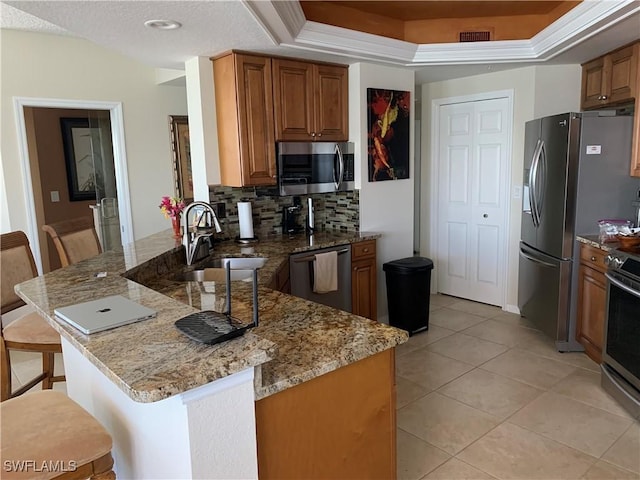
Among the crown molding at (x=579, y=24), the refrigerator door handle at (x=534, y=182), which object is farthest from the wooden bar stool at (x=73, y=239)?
the crown molding at (x=579, y=24)

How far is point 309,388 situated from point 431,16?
3426mm

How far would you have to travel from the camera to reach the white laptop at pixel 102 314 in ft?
4.76

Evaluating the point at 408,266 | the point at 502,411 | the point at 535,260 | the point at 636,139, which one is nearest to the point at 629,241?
the point at 636,139

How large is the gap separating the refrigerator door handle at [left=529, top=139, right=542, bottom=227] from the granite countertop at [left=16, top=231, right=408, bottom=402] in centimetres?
239

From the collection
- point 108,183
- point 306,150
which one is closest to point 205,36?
point 306,150

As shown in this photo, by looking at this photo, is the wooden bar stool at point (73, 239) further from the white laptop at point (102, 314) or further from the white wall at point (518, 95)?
the white wall at point (518, 95)

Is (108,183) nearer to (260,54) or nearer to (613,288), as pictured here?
(260,54)

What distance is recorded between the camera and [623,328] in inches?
114

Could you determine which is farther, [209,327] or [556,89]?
[556,89]

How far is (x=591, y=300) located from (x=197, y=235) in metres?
2.88

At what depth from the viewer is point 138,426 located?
4.89 ft

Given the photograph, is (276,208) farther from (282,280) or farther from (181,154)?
(181,154)

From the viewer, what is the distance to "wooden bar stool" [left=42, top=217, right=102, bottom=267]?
129 inches

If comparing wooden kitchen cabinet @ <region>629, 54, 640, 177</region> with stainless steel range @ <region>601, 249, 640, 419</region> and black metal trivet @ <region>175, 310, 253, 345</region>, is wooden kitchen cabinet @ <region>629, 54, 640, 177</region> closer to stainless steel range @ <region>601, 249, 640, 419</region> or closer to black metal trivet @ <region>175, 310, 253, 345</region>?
stainless steel range @ <region>601, 249, 640, 419</region>
